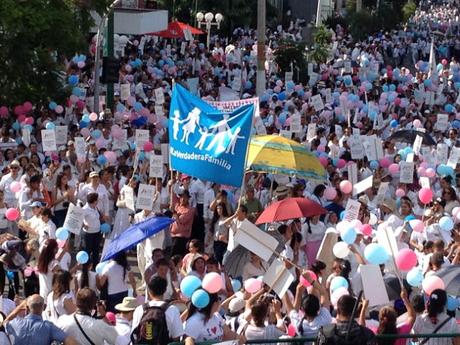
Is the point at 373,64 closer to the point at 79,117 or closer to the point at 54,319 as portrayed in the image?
the point at 79,117

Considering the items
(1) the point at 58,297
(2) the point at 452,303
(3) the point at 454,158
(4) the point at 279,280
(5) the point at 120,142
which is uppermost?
(4) the point at 279,280

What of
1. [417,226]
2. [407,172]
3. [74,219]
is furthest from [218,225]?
[407,172]

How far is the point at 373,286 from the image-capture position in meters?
9.82

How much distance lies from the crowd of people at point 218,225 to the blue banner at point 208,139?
1.67ft

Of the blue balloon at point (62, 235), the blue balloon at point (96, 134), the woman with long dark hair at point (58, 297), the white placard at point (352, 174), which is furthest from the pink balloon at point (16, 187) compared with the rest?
the woman with long dark hair at point (58, 297)

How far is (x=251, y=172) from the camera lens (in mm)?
17188

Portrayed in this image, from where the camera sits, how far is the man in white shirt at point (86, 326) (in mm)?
9344

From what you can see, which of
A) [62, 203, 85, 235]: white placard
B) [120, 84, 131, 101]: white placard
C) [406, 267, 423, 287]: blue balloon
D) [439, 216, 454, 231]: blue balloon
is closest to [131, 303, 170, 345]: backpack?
[406, 267, 423, 287]: blue balloon

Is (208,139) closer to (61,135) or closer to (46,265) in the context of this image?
(46,265)

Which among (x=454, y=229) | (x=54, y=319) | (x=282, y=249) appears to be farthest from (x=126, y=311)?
(x=454, y=229)

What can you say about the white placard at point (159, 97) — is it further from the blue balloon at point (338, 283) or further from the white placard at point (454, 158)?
the blue balloon at point (338, 283)

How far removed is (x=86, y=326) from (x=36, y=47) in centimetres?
1560

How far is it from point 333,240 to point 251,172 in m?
4.50

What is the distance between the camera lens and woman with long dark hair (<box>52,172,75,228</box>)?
52.5 feet
